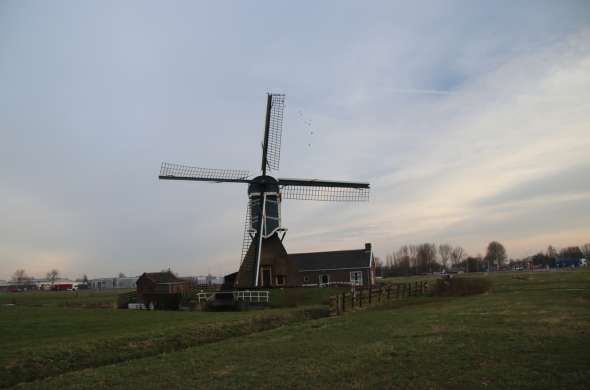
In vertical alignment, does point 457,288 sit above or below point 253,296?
below

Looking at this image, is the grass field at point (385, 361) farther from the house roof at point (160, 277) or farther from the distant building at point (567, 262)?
the distant building at point (567, 262)

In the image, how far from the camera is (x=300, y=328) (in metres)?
19.7

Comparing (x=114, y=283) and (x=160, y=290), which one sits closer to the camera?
(x=160, y=290)

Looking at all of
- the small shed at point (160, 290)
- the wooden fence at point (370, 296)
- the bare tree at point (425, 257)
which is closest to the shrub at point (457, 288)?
the wooden fence at point (370, 296)

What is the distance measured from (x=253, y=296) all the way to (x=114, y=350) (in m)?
18.5

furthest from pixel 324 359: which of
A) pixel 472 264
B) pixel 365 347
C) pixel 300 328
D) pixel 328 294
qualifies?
pixel 472 264

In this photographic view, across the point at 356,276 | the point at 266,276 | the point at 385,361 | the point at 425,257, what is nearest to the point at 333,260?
the point at 356,276

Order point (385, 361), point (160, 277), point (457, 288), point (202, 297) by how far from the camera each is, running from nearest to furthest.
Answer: point (385, 361), point (202, 297), point (457, 288), point (160, 277)

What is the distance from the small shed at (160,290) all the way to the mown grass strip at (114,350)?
15462mm

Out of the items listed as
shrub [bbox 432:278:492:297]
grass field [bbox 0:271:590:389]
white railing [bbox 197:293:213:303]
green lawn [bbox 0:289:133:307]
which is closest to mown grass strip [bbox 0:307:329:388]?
grass field [bbox 0:271:590:389]

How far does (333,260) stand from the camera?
184 feet

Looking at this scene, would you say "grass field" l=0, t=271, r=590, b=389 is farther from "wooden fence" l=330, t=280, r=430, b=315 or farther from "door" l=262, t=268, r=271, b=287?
"door" l=262, t=268, r=271, b=287

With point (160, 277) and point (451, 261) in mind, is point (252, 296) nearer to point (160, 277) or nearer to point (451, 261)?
point (160, 277)

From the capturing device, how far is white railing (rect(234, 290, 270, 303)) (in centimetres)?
3300
